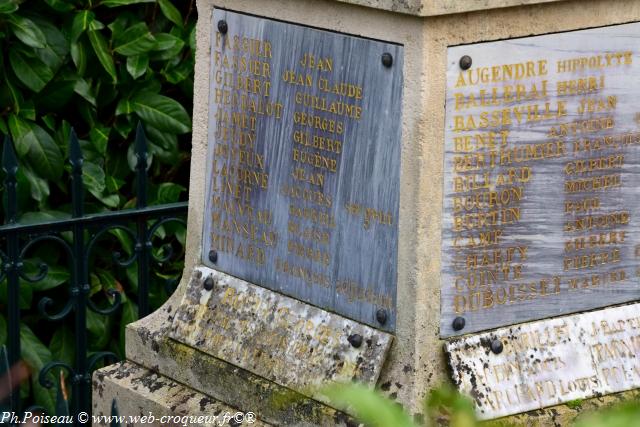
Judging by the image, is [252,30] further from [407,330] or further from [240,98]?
[407,330]

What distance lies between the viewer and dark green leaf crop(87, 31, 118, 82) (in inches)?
180

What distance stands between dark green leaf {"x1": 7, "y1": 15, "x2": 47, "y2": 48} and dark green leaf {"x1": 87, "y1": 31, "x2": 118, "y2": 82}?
0.20 meters

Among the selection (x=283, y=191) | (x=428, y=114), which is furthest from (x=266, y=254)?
(x=428, y=114)

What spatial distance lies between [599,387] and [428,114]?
95cm

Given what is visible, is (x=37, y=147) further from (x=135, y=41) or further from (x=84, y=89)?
(x=135, y=41)

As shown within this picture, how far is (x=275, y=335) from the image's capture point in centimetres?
368

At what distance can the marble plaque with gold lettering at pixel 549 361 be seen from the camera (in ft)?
11.1

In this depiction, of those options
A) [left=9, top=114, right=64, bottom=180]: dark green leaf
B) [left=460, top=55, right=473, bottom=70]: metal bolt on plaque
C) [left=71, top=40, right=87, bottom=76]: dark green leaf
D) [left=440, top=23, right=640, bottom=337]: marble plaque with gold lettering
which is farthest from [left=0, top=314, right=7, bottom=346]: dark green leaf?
[left=460, top=55, right=473, bottom=70]: metal bolt on plaque

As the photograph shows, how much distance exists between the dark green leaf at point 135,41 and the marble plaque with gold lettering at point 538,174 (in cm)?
175

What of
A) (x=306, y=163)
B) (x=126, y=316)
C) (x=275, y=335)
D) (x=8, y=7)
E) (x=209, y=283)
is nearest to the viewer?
(x=306, y=163)

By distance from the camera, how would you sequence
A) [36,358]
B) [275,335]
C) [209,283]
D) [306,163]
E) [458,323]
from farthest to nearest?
1. [36,358]
2. [209,283]
3. [275,335]
4. [306,163]
5. [458,323]

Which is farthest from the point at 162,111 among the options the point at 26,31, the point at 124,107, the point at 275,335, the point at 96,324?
the point at 275,335

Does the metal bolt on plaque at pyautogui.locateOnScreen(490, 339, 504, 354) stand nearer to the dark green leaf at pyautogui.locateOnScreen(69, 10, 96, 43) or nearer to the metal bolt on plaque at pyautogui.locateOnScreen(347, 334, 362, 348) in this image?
the metal bolt on plaque at pyautogui.locateOnScreen(347, 334, 362, 348)

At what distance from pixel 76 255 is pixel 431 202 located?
5.15ft
